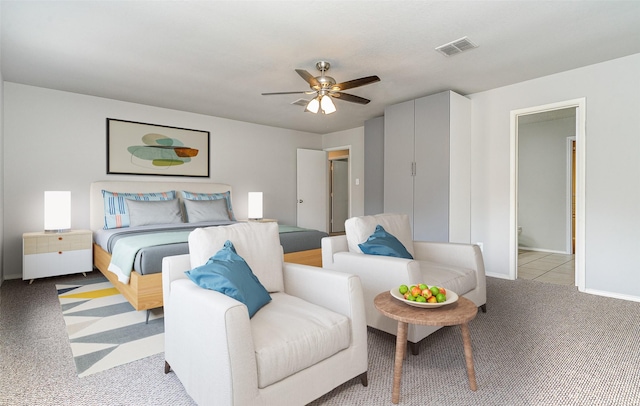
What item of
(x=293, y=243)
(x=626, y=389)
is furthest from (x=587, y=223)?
(x=293, y=243)

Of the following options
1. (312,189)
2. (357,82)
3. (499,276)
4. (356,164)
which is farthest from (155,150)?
(499,276)

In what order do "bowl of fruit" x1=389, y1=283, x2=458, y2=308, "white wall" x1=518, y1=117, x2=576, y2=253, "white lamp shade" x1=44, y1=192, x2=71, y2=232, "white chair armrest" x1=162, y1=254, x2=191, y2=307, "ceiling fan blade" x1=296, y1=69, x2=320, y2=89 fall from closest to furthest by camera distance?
"bowl of fruit" x1=389, y1=283, x2=458, y2=308 → "white chair armrest" x1=162, y1=254, x2=191, y2=307 → "ceiling fan blade" x1=296, y1=69, x2=320, y2=89 → "white lamp shade" x1=44, y1=192, x2=71, y2=232 → "white wall" x1=518, y1=117, x2=576, y2=253

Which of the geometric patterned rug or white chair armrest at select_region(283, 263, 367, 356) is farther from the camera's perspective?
the geometric patterned rug

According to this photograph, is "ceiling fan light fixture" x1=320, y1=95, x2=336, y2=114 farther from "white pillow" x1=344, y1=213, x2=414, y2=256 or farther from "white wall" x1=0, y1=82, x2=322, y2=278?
"white wall" x1=0, y1=82, x2=322, y2=278

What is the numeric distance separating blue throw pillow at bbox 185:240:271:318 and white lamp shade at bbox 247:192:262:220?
3824 millimetres

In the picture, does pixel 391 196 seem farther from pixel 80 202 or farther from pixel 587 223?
pixel 80 202

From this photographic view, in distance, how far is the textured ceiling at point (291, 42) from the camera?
237cm

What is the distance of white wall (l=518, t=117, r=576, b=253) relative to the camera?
5.78 meters

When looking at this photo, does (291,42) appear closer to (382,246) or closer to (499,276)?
(382,246)

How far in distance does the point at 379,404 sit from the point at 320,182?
559cm

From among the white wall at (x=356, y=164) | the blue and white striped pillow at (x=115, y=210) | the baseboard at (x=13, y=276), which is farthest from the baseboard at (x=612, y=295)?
the baseboard at (x=13, y=276)

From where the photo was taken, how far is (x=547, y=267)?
15.6 feet

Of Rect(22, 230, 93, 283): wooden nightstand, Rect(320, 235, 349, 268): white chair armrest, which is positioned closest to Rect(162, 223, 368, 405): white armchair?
Rect(320, 235, 349, 268): white chair armrest

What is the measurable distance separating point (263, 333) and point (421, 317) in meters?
0.76
